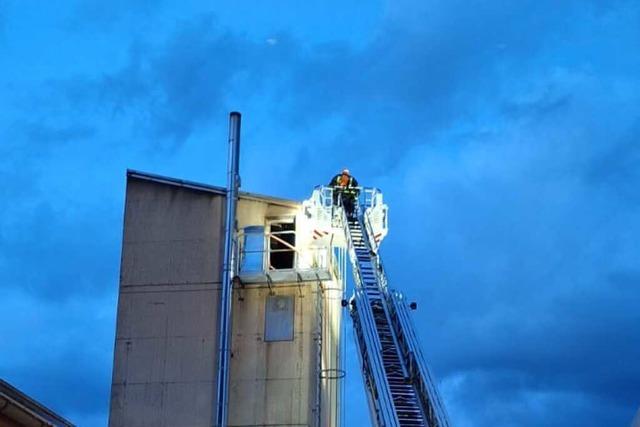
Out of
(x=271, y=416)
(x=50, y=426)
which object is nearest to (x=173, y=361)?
(x=271, y=416)

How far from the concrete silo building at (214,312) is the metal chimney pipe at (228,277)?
0.86 ft

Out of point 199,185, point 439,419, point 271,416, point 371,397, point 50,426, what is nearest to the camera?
point 50,426

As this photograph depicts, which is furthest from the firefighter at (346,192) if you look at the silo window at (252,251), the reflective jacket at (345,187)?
the silo window at (252,251)

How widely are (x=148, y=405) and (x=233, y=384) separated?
8.53 ft

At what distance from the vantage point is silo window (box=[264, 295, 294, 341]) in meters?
32.0

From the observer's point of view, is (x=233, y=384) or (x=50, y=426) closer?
(x=50, y=426)

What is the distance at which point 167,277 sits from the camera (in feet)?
107

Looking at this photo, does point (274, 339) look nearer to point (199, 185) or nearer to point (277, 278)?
point (277, 278)

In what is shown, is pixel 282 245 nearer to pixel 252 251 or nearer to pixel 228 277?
pixel 252 251

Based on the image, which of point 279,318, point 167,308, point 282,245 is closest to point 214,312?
point 167,308

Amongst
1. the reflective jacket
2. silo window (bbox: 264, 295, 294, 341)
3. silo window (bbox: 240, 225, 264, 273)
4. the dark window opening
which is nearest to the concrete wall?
silo window (bbox: 264, 295, 294, 341)

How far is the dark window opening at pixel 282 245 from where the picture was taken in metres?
33.2

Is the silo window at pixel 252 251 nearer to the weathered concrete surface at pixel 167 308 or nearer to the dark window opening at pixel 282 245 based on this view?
the dark window opening at pixel 282 245

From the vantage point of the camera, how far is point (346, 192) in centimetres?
3388
